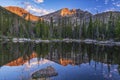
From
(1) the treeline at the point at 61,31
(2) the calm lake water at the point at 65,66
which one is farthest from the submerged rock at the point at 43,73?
(1) the treeline at the point at 61,31

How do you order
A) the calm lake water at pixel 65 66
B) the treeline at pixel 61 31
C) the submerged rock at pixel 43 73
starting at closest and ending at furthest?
1. the submerged rock at pixel 43 73
2. the calm lake water at pixel 65 66
3. the treeline at pixel 61 31

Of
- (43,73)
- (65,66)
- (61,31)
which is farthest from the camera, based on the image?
(61,31)

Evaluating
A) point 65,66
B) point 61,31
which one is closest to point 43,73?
point 65,66

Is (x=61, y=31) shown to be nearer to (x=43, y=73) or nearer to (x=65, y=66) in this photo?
(x=65, y=66)

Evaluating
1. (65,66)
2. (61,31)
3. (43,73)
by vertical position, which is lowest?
(65,66)

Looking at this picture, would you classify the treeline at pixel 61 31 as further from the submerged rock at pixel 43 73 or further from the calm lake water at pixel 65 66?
the submerged rock at pixel 43 73

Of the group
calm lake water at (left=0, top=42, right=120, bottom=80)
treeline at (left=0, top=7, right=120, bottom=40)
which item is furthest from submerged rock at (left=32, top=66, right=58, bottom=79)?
treeline at (left=0, top=7, right=120, bottom=40)

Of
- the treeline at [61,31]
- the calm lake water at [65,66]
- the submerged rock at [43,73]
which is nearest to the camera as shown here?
the submerged rock at [43,73]

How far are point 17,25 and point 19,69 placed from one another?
120 metres

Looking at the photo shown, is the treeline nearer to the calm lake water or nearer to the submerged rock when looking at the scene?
the calm lake water

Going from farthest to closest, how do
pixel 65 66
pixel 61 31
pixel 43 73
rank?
pixel 61 31, pixel 65 66, pixel 43 73

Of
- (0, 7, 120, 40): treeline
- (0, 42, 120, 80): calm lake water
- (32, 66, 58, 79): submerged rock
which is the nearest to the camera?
(32, 66, 58, 79): submerged rock

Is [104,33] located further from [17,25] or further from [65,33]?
[17,25]

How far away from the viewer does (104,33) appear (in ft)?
485
